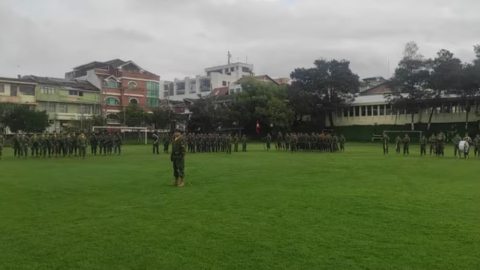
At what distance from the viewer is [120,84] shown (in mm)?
66688

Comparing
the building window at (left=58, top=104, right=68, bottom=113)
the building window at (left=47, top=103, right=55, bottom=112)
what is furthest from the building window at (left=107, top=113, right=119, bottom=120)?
the building window at (left=47, top=103, right=55, bottom=112)

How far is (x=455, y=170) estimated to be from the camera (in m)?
17.9

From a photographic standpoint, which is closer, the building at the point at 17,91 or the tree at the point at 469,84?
the tree at the point at 469,84

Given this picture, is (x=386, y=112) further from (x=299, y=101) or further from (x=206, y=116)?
(x=206, y=116)

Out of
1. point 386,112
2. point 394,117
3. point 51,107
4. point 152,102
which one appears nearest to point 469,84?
point 394,117

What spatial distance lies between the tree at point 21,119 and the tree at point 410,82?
41819mm

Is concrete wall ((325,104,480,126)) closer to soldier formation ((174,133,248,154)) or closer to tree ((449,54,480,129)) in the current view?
tree ((449,54,480,129))

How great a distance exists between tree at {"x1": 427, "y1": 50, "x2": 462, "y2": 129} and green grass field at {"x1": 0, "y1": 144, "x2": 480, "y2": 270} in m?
38.4

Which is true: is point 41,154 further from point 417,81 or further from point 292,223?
point 417,81

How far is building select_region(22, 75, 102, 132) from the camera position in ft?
194

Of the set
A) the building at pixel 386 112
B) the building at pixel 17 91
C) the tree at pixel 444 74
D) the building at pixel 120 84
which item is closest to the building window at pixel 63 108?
the building at pixel 17 91

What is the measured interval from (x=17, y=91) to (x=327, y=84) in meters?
39.9

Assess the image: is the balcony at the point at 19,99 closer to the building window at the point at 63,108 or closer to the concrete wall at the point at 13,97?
the concrete wall at the point at 13,97

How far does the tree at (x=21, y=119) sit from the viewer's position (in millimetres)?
48844
